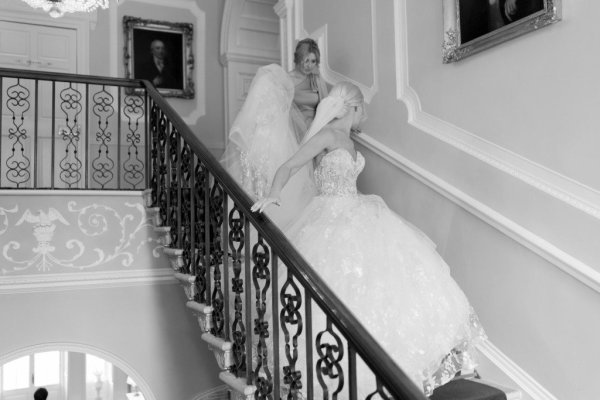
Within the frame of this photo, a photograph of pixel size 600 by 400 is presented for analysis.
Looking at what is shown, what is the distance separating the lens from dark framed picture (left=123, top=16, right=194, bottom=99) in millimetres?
7012

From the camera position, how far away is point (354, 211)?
290 cm

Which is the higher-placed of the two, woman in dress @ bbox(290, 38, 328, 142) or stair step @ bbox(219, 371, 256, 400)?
woman in dress @ bbox(290, 38, 328, 142)

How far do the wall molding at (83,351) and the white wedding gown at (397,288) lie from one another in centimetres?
245

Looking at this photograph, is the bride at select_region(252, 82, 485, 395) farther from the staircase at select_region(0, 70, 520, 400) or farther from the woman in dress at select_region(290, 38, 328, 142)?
the woman in dress at select_region(290, 38, 328, 142)

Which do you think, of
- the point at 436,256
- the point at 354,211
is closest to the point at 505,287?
the point at 436,256

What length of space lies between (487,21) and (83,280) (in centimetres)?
353

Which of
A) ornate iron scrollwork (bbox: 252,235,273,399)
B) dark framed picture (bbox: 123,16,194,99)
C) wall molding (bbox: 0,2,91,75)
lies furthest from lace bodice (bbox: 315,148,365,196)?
wall molding (bbox: 0,2,91,75)

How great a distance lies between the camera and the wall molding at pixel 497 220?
7.62 ft

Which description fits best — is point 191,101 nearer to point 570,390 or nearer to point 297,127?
point 297,127

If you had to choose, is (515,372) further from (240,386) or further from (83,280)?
(83,280)

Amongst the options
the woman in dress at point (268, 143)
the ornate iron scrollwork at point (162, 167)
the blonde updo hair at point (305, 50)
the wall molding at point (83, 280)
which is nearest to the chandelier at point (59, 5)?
the ornate iron scrollwork at point (162, 167)

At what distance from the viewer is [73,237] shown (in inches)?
162

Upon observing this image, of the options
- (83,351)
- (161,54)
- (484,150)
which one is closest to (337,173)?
(484,150)

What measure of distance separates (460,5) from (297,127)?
1486 mm
